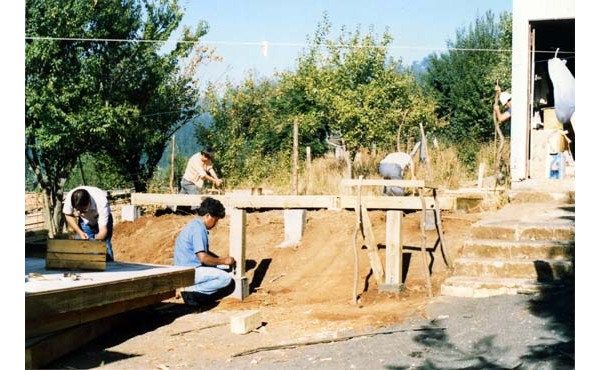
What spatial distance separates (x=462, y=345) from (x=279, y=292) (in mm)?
3693

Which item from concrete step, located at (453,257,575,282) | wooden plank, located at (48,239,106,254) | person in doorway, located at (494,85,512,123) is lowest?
concrete step, located at (453,257,575,282)

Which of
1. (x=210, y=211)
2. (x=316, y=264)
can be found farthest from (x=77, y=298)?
(x=316, y=264)

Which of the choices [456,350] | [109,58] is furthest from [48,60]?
[456,350]

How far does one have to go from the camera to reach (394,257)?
8.47 metres

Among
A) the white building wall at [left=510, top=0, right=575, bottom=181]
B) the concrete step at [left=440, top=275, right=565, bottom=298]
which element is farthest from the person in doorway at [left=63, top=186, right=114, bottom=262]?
the white building wall at [left=510, top=0, right=575, bottom=181]

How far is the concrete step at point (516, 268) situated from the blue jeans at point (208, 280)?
2.47m

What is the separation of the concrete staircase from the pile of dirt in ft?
1.79

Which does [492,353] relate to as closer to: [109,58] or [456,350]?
[456,350]

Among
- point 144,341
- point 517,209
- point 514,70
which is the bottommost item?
point 144,341

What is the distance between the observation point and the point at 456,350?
5734mm

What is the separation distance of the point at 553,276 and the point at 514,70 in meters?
5.30

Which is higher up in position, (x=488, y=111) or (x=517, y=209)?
(x=488, y=111)

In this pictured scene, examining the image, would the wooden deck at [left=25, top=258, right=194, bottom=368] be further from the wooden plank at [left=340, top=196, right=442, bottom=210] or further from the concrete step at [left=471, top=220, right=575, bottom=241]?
the wooden plank at [left=340, top=196, right=442, bottom=210]

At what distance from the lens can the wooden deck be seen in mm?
5441
